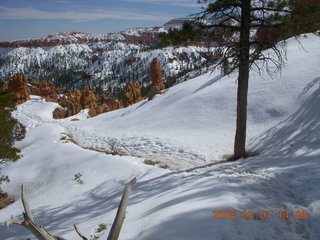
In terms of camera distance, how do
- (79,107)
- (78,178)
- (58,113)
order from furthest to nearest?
(79,107) → (58,113) → (78,178)

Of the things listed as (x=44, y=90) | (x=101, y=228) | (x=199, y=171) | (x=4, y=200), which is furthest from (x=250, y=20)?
(x=44, y=90)

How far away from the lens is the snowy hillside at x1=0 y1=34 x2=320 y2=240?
166 inches

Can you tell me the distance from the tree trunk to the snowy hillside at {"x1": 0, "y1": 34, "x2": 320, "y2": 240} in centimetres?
88

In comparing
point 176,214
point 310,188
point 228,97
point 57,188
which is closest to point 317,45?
point 228,97

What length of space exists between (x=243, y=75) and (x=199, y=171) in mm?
3926

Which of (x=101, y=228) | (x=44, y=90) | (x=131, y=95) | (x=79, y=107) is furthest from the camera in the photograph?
(x=44, y=90)

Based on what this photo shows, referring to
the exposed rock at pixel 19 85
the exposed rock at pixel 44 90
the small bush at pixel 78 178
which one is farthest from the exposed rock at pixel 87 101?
the small bush at pixel 78 178

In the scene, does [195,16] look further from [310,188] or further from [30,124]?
[30,124]

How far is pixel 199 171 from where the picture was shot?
26.6 feet

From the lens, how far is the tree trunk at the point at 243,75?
24.4 feet

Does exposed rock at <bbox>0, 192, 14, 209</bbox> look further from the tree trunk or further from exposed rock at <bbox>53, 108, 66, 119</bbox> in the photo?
exposed rock at <bbox>53, 108, 66, 119</bbox>

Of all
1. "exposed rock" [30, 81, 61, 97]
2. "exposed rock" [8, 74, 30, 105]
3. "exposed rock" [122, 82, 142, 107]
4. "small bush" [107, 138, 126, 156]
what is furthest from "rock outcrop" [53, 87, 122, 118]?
"exposed rock" [30, 81, 61, 97]

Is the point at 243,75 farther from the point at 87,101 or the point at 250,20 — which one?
the point at 87,101

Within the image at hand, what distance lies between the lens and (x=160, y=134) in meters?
14.9
